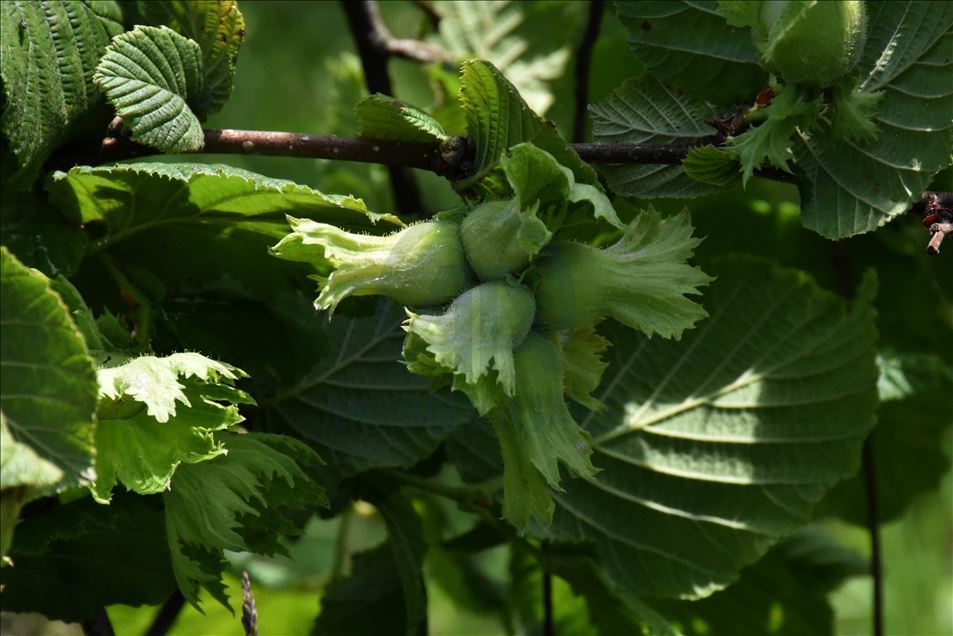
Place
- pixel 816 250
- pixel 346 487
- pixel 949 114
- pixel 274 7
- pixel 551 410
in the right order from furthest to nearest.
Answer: pixel 274 7, pixel 816 250, pixel 346 487, pixel 949 114, pixel 551 410

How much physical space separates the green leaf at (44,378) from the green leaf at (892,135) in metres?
0.50

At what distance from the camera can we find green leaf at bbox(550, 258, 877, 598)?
1.06 metres

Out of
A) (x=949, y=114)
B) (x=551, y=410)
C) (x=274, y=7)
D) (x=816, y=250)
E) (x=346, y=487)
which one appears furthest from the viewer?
(x=274, y=7)

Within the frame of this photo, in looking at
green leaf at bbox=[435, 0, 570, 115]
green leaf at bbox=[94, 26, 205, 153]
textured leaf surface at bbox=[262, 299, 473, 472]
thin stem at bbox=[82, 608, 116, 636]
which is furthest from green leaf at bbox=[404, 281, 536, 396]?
green leaf at bbox=[435, 0, 570, 115]

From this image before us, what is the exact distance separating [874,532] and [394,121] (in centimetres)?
84

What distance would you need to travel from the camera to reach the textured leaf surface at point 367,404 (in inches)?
40.3

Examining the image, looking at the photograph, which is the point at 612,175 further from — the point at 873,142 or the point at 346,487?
the point at 346,487

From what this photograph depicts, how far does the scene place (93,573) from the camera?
38.3 inches

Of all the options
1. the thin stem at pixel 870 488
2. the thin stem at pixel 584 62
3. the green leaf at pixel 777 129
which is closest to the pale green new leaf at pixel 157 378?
the green leaf at pixel 777 129

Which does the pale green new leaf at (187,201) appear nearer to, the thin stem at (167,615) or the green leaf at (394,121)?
the green leaf at (394,121)

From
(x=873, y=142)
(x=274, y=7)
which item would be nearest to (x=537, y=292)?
(x=873, y=142)

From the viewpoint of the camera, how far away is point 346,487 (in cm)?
106

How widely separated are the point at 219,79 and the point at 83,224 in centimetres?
16

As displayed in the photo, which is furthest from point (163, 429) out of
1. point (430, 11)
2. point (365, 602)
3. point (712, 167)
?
point (430, 11)
